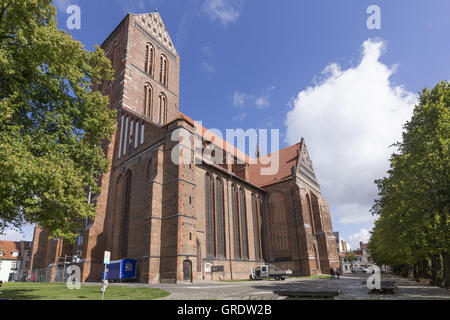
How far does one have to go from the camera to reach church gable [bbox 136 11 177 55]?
3947 centimetres

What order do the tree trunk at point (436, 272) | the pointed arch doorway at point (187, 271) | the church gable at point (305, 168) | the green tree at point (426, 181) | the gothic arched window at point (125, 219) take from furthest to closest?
1. the church gable at point (305, 168)
2. the gothic arched window at point (125, 219)
3. the pointed arch doorway at point (187, 271)
4. the tree trunk at point (436, 272)
5. the green tree at point (426, 181)

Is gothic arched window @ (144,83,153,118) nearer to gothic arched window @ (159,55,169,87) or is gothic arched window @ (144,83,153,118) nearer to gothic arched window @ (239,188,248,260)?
gothic arched window @ (159,55,169,87)

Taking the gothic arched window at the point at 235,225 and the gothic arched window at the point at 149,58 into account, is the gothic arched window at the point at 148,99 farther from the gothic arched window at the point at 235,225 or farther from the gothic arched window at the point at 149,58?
the gothic arched window at the point at 235,225

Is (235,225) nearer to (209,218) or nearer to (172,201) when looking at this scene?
(209,218)

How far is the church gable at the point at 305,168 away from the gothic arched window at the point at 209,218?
50.1ft

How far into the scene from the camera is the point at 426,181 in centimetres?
1462

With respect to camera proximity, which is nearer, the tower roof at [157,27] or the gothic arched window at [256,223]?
the gothic arched window at [256,223]

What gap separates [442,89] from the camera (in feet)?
54.0

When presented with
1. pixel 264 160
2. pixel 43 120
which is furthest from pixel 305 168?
pixel 43 120

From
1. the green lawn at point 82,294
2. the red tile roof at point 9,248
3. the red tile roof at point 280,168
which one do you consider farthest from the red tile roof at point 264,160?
the red tile roof at point 9,248

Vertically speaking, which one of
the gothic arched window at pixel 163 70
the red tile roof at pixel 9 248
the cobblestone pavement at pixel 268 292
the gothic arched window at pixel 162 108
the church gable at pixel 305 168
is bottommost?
the cobblestone pavement at pixel 268 292

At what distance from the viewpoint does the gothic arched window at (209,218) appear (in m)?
28.9
